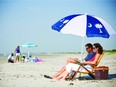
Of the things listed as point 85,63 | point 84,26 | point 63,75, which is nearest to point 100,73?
point 85,63

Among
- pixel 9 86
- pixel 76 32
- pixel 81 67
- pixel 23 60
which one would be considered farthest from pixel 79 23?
pixel 23 60

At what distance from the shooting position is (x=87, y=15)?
30.5ft

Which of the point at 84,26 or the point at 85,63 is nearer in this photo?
the point at 85,63

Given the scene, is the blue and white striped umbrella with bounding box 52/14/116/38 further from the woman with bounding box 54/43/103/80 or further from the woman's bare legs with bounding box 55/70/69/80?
the woman's bare legs with bounding box 55/70/69/80

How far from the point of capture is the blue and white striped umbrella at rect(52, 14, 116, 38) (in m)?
8.85

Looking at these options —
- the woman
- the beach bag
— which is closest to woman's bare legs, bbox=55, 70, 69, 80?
the woman

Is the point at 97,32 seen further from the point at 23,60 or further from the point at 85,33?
the point at 23,60

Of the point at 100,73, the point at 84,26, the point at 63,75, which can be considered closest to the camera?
the point at 84,26

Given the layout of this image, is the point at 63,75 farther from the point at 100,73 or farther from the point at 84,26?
the point at 84,26

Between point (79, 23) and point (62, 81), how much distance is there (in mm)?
1803

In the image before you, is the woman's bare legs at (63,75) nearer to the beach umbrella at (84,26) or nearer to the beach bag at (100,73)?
the beach bag at (100,73)

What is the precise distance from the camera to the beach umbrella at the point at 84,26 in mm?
8852

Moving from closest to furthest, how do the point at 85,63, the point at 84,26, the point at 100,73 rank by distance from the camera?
the point at 85,63 < the point at 84,26 < the point at 100,73

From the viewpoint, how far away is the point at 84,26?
8.91m
